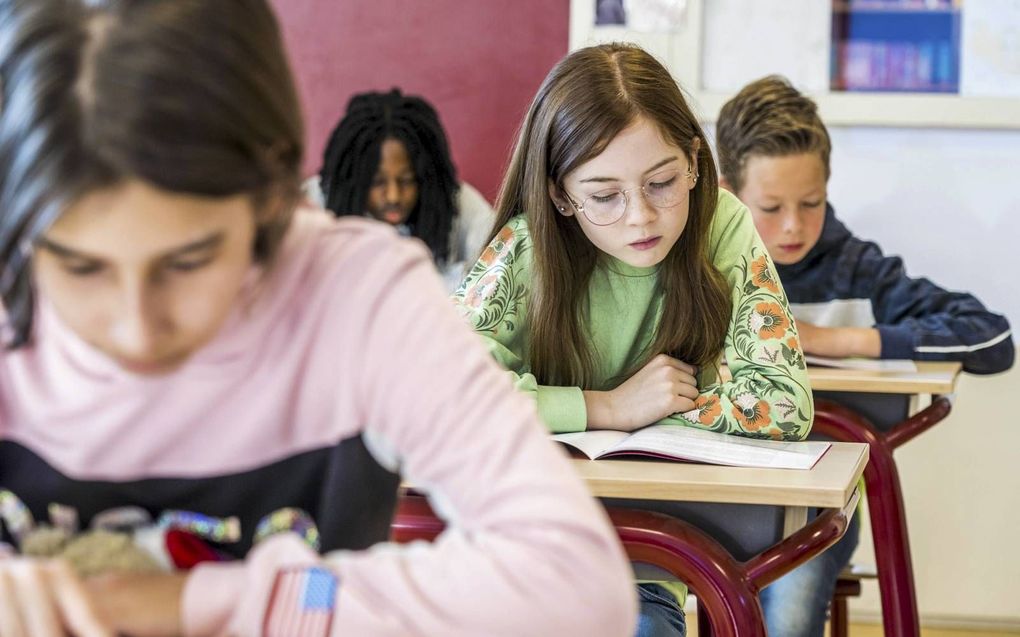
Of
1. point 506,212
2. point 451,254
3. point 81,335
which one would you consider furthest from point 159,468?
point 451,254

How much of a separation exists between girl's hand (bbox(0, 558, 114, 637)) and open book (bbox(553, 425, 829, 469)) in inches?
33.6

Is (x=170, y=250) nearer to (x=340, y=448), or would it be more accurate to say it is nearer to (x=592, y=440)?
(x=340, y=448)

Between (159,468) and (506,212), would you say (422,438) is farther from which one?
(506,212)

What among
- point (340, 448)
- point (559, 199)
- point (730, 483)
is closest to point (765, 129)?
point (559, 199)

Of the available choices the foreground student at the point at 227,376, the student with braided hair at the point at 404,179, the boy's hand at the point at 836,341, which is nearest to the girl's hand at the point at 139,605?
the foreground student at the point at 227,376

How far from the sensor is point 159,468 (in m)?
0.78

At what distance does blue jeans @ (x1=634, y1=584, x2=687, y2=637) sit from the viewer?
5.02 feet

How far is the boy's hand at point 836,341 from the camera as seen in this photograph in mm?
2440

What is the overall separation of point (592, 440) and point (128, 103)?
969mm

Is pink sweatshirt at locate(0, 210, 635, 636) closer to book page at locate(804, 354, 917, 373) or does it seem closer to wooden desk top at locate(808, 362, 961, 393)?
wooden desk top at locate(808, 362, 961, 393)

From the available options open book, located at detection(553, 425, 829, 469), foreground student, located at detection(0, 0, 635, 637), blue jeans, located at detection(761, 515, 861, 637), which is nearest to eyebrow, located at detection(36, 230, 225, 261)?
foreground student, located at detection(0, 0, 635, 637)

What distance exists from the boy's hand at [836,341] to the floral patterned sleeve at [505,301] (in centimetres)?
86

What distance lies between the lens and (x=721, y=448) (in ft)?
4.87

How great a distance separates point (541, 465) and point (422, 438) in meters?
0.07
